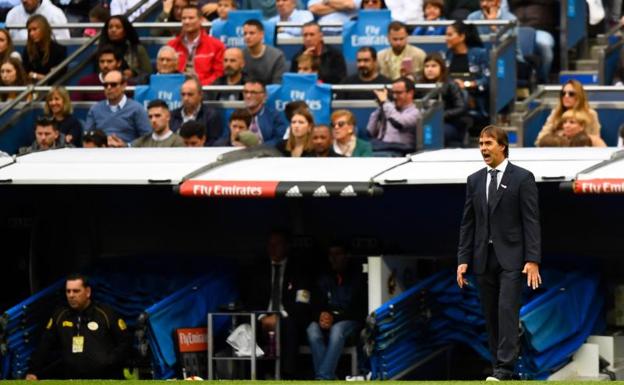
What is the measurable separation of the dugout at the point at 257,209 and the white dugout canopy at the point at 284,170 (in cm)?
1

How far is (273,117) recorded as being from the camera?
56.0ft

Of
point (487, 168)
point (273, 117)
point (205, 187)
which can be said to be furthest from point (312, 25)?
point (487, 168)

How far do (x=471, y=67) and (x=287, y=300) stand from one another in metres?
3.50

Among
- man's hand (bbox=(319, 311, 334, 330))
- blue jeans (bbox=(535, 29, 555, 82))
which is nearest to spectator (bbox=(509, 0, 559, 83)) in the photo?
blue jeans (bbox=(535, 29, 555, 82))

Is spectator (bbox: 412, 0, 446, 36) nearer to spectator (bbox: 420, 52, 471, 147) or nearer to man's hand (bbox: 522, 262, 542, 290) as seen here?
spectator (bbox: 420, 52, 471, 147)

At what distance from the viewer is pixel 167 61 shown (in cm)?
1827

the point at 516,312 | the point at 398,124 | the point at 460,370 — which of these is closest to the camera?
the point at 516,312

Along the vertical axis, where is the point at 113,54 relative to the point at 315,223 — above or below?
above

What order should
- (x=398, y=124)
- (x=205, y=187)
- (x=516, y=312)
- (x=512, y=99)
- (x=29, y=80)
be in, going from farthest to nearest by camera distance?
(x=29, y=80), (x=512, y=99), (x=398, y=124), (x=205, y=187), (x=516, y=312)

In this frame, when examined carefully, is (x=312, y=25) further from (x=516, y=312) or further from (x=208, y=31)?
(x=516, y=312)

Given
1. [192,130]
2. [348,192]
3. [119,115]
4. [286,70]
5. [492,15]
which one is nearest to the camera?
[348,192]

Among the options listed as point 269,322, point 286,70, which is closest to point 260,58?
point 286,70

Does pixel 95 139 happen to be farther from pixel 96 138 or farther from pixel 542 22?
pixel 542 22

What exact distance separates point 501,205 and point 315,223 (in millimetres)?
4104
